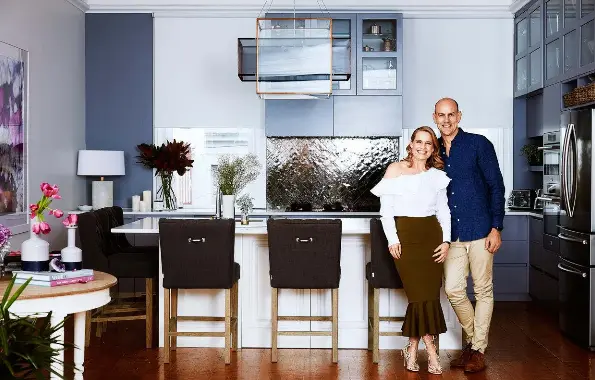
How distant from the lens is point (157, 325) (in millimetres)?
5793

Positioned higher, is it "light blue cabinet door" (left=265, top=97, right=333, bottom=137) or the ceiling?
the ceiling

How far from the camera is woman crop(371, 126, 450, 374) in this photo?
4.57 m

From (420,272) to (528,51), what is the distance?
3.61m

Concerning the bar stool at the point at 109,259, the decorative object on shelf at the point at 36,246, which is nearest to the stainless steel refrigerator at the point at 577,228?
the bar stool at the point at 109,259

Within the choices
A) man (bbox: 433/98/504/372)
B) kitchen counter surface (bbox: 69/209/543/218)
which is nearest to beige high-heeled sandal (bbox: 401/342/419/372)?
man (bbox: 433/98/504/372)

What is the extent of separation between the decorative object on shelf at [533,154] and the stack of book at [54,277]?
16.9ft

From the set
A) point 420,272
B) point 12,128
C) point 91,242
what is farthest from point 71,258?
point 12,128

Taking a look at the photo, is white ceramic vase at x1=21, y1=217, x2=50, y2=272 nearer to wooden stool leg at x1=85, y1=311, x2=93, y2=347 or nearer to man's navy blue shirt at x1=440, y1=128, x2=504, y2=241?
wooden stool leg at x1=85, y1=311, x2=93, y2=347

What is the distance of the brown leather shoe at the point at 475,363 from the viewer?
471 centimetres

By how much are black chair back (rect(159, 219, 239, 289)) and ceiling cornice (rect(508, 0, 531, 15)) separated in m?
4.19

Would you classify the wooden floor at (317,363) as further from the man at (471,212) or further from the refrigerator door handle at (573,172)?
the refrigerator door handle at (573,172)

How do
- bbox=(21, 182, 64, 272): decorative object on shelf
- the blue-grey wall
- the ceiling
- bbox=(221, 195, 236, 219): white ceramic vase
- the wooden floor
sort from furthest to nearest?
the blue-grey wall < the ceiling < bbox=(221, 195, 236, 219): white ceramic vase < the wooden floor < bbox=(21, 182, 64, 272): decorative object on shelf

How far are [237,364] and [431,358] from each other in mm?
1211

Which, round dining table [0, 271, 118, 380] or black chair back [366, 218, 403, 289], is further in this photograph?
black chair back [366, 218, 403, 289]
